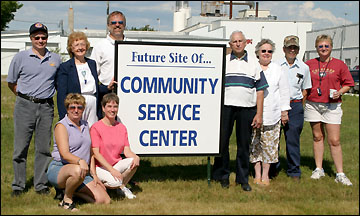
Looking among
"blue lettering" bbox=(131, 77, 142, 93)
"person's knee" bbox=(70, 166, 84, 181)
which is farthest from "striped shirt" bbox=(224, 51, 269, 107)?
"person's knee" bbox=(70, 166, 84, 181)

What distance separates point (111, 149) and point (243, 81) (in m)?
1.81

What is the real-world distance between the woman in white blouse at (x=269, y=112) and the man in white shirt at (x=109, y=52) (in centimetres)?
185

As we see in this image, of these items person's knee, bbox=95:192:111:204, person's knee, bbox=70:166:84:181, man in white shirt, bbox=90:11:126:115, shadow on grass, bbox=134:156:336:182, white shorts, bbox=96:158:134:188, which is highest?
man in white shirt, bbox=90:11:126:115

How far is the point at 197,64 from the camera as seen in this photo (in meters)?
6.24

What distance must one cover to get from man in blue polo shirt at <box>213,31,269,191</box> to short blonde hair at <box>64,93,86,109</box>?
188cm

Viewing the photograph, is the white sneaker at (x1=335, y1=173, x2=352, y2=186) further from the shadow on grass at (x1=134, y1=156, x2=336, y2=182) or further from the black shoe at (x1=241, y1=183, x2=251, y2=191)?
the black shoe at (x1=241, y1=183, x2=251, y2=191)

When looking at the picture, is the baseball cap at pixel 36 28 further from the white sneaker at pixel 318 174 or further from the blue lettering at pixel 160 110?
the white sneaker at pixel 318 174

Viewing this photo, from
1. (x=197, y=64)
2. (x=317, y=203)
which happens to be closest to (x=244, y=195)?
(x=317, y=203)

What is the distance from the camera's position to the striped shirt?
6.05 meters

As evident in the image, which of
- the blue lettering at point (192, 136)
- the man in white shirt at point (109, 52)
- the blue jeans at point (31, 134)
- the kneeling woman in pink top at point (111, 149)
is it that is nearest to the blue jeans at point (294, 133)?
the blue lettering at point (192, 136)

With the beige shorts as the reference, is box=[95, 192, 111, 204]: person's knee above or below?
below

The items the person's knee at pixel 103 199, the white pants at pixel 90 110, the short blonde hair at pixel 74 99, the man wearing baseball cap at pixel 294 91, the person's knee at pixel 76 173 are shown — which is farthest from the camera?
the man wearing baseball cap at pixel 294 91

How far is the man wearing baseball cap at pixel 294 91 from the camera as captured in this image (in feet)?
22.0

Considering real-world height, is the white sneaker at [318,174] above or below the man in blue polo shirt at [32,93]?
below
